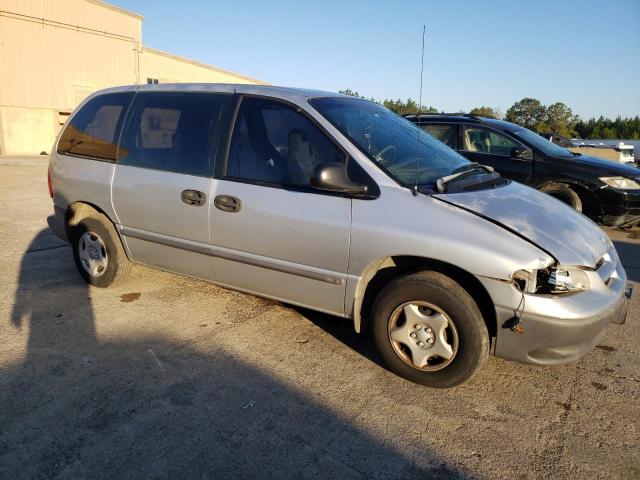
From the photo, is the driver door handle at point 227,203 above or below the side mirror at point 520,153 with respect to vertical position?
below

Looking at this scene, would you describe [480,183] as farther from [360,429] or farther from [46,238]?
[46,238]

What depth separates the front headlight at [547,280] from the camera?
2.70m

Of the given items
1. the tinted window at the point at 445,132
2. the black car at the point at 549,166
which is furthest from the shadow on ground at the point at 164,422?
the tinted window at the point at 445,132

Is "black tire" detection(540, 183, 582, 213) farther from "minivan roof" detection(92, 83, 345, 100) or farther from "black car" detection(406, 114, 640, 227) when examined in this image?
"minivan roof" detection(92, 83, 345, 100)

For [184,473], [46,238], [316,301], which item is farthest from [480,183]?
[46,238]

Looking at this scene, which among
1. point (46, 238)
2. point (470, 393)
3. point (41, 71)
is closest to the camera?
point (470, 393)

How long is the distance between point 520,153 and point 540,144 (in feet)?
1.69

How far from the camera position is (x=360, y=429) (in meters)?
2.63

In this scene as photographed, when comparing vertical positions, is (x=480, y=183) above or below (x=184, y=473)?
above

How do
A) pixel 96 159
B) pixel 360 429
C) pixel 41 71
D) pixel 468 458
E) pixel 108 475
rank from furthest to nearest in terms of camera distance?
pixel 41 71 → pixel 96 159 → pixel 360 429 → pixel 468 458 → pixel 108 475

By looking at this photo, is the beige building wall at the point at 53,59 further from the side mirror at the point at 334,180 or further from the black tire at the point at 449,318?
the black tire at the point at 449,318

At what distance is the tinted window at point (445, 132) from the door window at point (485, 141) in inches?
6.0

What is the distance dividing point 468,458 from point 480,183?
6.07 feet

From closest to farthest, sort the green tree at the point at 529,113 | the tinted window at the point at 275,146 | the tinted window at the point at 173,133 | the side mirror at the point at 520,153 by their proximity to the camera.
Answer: the tinted window at the point at 275,146 → the tinted window at the point at 173,133 → the side mirror at the point at 520,153 → the green tree at the point at 529,113
